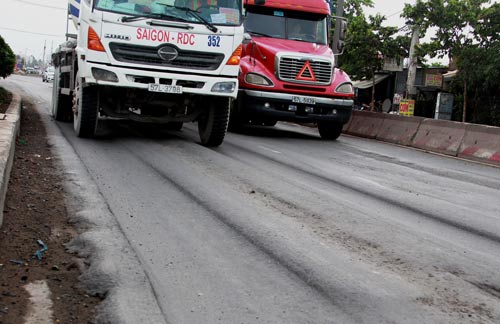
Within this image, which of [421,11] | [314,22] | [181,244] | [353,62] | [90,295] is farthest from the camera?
[353,62]

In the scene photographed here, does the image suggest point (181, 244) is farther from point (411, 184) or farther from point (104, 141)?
point (104, 141)

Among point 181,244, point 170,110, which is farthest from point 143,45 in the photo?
point 181,244

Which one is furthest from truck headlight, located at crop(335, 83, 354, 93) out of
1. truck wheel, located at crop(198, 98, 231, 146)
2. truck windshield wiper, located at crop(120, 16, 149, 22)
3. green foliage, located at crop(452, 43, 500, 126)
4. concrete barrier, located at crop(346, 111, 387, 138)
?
green foliage, located at crop(452, 43, 500, 126)

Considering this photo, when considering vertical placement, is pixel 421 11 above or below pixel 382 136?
above

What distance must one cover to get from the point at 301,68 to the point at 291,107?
860mm

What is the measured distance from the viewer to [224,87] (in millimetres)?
9570

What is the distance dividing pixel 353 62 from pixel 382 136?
18405 millimetres

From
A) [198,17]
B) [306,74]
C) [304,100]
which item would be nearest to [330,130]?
[304,100]

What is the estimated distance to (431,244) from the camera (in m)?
4.88

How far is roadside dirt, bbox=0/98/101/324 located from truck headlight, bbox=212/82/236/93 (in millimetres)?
3092

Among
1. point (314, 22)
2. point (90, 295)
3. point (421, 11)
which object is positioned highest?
point (421, 11)

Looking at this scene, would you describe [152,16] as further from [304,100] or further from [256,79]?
[304,100]

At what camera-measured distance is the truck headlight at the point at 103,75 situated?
9.02m

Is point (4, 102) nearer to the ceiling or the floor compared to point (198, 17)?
nearer to the floor
